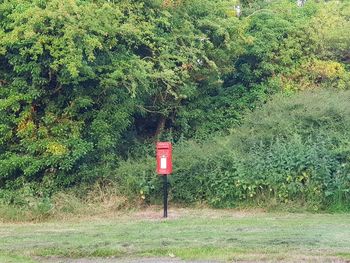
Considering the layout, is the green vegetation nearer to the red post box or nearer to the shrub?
the shrub

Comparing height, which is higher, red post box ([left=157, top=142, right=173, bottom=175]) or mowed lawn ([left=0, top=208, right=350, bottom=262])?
red post box ([left=157, top=142, right=173, bottom=175])

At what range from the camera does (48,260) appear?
995 cm

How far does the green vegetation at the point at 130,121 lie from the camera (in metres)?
15.8

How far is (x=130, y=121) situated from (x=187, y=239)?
8.29m

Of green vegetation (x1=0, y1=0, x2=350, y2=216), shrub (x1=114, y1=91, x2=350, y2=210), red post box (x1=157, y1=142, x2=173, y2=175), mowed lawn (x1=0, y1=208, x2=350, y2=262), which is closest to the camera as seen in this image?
mowed lawn (x1=0, y1=208, x2=350, y2=262)

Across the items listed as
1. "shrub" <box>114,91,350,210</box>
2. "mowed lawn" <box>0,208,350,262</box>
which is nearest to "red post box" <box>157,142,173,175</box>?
"mowed lawn" <box>0,208,350,262</box>

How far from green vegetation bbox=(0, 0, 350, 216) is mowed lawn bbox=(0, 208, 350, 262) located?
1.37 meters

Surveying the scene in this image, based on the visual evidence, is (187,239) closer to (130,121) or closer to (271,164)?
(271,164)

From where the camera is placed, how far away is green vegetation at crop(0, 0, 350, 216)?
15.8 m

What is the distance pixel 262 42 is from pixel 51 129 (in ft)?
30.7

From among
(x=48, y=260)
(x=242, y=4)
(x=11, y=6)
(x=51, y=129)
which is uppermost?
(x=242, y=4)

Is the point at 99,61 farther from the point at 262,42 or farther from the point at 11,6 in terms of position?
the point at 262,42

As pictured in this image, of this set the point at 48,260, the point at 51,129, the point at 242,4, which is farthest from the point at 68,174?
the point at 242,4

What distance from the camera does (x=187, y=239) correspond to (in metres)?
11.1
